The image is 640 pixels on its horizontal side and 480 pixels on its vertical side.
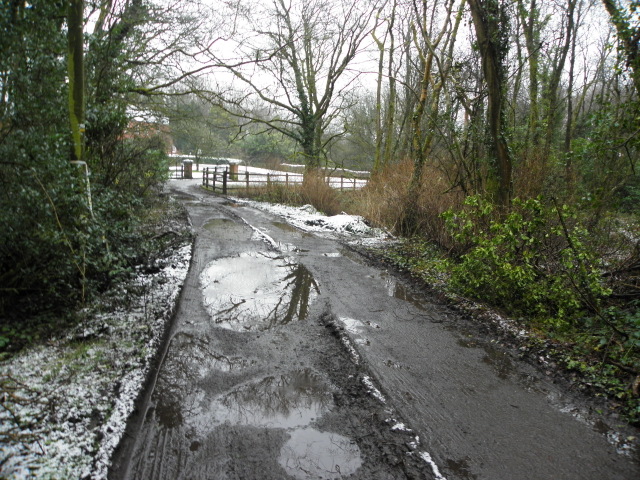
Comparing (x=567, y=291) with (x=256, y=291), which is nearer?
(x=567, y=291)

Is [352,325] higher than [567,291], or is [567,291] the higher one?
[567,291]

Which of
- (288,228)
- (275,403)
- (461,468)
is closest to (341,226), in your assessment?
(288,228)

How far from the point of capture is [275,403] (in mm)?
3043

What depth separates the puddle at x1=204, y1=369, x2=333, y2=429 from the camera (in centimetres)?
283

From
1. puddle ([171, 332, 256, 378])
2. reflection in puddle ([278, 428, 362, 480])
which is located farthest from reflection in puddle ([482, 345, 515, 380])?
puddle ([171, 332, 256, 378])

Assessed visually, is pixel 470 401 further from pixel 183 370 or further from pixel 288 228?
pixel 288 228

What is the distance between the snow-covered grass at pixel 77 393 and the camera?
2.28 metres

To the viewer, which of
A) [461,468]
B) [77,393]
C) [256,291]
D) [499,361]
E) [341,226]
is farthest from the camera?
[341,226]

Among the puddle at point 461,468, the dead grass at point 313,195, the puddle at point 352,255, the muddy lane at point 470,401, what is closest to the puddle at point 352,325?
the muddy lane at point 470,401

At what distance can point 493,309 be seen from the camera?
4.98 meters

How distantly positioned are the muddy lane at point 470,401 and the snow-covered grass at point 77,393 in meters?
2.08

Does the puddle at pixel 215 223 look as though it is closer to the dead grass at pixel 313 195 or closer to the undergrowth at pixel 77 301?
the undergrowth at pixel 77 301

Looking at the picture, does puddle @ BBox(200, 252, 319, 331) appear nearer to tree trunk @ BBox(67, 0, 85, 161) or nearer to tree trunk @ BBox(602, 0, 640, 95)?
tree trunk @ BBox(67, 0, 85, 161)

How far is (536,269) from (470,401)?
2.43 meters
